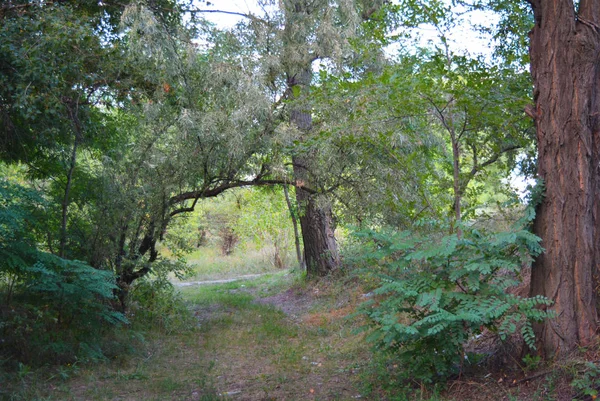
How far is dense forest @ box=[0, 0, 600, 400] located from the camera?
4.99m

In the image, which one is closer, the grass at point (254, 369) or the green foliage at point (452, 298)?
the green foliage at point (452, 298)

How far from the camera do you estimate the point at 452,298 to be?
16.5 feet

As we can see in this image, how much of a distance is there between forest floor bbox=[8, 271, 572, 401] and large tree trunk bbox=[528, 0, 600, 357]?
0.58 metres

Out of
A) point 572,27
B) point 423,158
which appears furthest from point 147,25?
point 572,27

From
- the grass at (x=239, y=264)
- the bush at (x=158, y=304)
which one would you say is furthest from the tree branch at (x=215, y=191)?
the grass at (x=239, y=264)

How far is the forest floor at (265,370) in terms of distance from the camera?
5.13 metres

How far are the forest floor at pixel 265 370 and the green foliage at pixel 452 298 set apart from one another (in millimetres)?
313

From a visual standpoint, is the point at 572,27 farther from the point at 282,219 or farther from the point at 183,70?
the point at 282,219

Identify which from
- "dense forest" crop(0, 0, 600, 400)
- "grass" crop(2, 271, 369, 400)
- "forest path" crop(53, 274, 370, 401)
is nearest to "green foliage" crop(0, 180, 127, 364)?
"dense forest" crop(0, 0, 600, 400)

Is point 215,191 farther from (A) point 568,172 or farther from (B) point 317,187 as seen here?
(A) point 568,172

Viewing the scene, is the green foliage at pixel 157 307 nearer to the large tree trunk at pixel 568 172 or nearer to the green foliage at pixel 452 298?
the green foliage at pixel 452 298

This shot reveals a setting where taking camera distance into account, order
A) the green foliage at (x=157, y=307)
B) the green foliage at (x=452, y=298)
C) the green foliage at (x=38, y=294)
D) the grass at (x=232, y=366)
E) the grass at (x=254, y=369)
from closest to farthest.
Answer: the green foliage at (x=452, y=298), the grass at (x=254, y=369), the grass at (x=232, y=366), the green foliage at (x=38, y=294), the green foliage at (x=157, y=307)

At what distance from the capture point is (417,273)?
5453 millimetres

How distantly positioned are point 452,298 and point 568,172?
1518 millimetres
